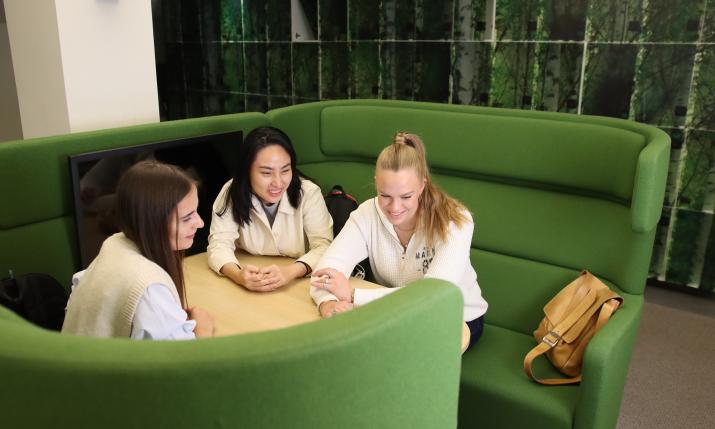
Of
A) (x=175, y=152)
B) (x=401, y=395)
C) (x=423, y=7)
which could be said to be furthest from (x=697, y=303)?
(x=401, y=395)

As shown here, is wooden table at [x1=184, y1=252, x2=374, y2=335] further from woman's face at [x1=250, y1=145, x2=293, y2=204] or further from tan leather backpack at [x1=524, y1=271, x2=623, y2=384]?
tan leather backpack at [x1=524, y1=271, x2=623, y2=384]

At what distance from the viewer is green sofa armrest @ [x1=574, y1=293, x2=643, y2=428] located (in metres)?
1.71

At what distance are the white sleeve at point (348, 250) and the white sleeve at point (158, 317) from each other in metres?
0.59

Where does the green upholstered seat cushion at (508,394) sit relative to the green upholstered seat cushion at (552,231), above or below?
below

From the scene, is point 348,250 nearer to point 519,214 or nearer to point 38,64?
point 519,214

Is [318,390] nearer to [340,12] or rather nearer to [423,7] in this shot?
[423,7]

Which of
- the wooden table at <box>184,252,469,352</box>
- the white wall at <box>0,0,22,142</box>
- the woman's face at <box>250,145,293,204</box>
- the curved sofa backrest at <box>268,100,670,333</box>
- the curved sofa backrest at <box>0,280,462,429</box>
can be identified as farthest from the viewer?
the white wall at <box>0,0,22,142</box>

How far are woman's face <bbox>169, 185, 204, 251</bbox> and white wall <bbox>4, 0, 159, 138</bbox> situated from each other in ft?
4.40

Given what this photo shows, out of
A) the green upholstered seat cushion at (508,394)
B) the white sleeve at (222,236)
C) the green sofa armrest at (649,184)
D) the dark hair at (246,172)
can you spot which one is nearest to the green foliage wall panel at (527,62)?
the green sofa armrest at (649,184)

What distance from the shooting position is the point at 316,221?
7.82ft

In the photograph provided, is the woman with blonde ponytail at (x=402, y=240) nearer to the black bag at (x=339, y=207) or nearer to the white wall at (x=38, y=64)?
the black bag at (x=339, y=207)

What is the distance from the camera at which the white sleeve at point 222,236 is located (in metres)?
2.08

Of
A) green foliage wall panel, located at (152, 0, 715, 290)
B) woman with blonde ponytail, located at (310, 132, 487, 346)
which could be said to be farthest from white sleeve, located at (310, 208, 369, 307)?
green foliage wall panel, located at (152, 0, 715, 290)

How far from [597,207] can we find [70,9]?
218cm
